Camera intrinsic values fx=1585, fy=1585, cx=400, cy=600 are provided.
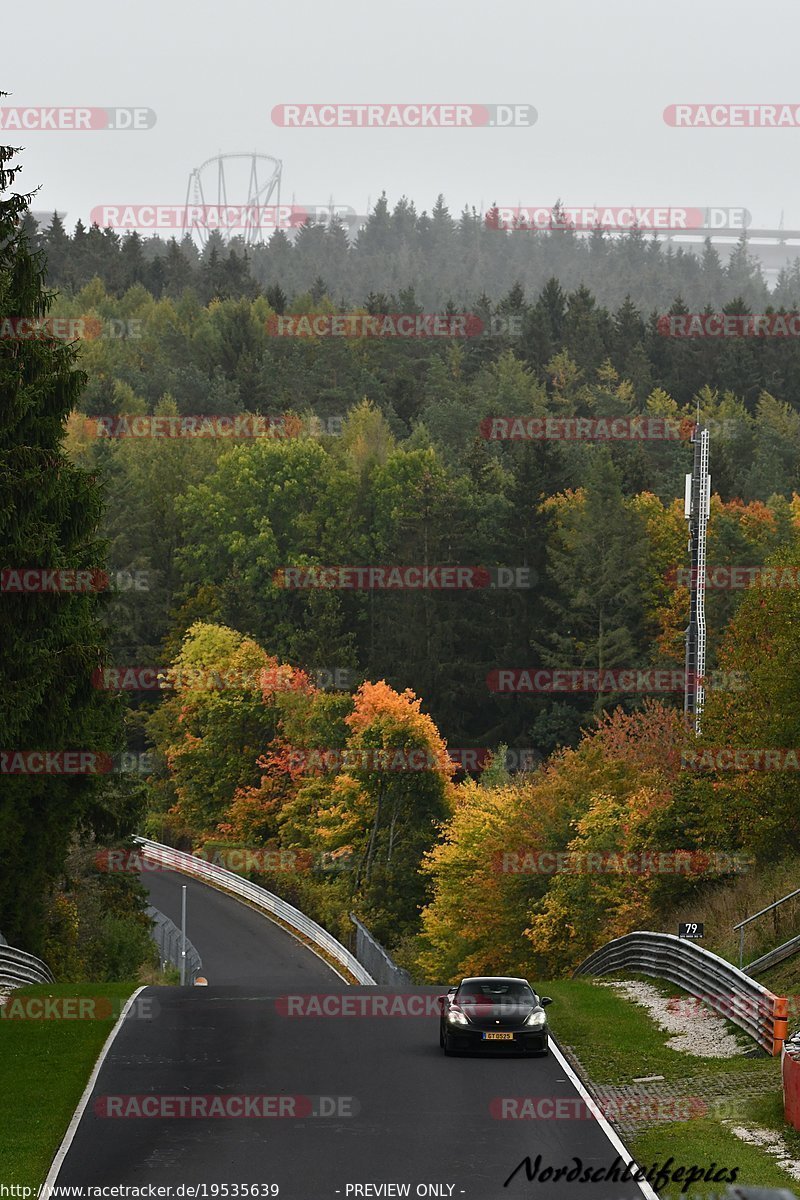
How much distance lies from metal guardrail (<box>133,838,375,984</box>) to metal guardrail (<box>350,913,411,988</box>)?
41 centimetres

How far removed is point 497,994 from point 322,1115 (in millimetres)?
4945

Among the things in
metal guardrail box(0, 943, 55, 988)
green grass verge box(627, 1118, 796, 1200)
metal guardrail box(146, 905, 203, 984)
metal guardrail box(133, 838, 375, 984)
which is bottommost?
metal guardrail box(133, 838, 375, 984)

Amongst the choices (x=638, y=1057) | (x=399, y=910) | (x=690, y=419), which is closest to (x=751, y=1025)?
(x=638, y=1057)

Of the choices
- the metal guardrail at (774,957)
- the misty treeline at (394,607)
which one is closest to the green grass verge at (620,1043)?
the metal guardrail at (774,957)

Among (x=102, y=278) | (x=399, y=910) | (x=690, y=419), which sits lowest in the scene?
(x=399, y=910)

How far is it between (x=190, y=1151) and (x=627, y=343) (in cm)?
13939

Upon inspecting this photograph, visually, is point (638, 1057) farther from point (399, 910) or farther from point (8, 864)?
point (399, 910)

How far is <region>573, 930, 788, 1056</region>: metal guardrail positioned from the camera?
21.9 m

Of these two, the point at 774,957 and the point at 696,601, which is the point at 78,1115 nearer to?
the point at 774,957

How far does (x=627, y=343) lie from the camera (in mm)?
150500

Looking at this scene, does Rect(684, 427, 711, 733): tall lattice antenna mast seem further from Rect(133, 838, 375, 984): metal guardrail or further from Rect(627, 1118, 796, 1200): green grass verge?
Rect(627, 1118, 796, 1200): green grass verge

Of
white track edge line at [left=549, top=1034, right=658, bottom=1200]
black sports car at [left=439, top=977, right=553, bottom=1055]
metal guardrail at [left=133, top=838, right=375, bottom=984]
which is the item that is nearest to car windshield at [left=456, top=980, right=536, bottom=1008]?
black sports car at [left=439, top=977, right=553, bottom=1055]

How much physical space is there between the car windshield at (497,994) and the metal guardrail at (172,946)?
34.5 meters

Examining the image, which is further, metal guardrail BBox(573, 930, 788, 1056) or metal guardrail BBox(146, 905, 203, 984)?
metal guardrail BBox(146, 905, 203, 984)
